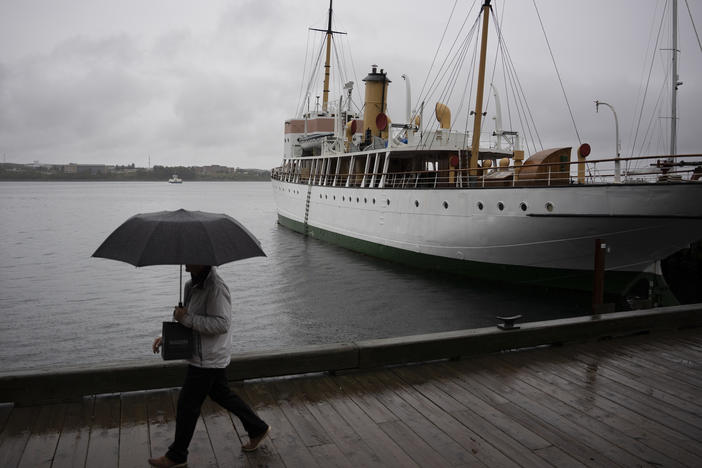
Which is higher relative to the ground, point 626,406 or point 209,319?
point 209,319

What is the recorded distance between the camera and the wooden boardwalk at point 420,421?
Answer: 385 centimetres

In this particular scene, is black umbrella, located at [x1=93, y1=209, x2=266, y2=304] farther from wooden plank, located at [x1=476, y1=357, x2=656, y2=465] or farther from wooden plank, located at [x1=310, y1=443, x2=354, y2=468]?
wooden plank, located at [x1=476, y1=357, x2=656, y2=465]

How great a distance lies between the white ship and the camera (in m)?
13.7

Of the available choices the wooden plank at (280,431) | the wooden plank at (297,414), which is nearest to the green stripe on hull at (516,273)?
the wooden plank at (297,414)

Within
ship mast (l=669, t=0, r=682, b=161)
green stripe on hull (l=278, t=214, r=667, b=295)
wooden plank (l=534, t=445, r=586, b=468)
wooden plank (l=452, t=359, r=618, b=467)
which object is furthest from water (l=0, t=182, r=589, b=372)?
ship mast (l=669, t=0, r=682, b=161)

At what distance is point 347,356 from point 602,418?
8.05ft

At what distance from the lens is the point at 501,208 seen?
16.0 m

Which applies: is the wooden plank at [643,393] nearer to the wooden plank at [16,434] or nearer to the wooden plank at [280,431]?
the wooden plank at [280,431]

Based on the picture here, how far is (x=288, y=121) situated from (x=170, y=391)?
37994 millimetres

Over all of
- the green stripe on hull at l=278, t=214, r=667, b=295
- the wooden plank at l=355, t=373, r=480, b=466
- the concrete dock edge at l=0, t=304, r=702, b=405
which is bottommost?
the green stripe on hull at l=278, t=214, r=667, b=295

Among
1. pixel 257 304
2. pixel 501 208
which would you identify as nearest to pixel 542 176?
pixel 501 208

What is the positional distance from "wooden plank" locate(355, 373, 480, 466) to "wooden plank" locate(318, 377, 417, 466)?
0.92 ft

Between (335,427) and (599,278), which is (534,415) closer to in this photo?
(335,427)

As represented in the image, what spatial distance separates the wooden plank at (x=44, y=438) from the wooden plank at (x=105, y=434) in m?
0.26
